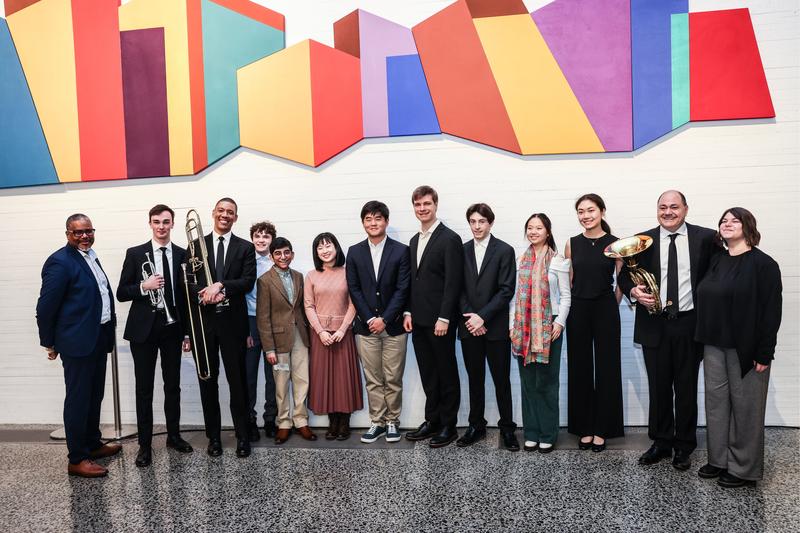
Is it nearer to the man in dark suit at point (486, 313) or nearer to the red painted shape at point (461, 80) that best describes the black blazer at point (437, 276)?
the man in dark suit at point (486, 313)

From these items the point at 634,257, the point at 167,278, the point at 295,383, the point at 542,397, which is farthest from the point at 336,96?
the point at 542,397

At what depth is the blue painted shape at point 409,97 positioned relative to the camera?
408 centimetres

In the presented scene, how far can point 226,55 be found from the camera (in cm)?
421

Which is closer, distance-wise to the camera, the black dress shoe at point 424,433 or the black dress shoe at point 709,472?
the black dress shoe at point 709,472

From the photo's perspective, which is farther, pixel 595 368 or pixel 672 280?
pixel 595 368

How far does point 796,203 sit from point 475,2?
283 cm

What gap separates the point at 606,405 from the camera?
344 cm

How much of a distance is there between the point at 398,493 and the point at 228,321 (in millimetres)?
1572

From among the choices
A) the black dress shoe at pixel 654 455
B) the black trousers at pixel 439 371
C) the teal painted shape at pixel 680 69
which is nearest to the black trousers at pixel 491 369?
the black trousers at pixel 439 371

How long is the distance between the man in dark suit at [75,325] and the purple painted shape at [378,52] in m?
2.21

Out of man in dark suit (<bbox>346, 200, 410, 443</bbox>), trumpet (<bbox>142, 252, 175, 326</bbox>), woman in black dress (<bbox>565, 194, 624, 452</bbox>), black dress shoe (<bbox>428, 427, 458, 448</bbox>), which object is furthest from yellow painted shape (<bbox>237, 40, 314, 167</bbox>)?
black dress shoe (<bbox>428, 427, 458, 448</bbox>)

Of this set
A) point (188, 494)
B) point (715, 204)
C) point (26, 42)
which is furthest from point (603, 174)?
point (26, 42)

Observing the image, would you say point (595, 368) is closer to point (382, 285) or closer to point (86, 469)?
point (382, 285)

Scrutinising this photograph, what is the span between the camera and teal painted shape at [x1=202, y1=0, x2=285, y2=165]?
4.19 m
